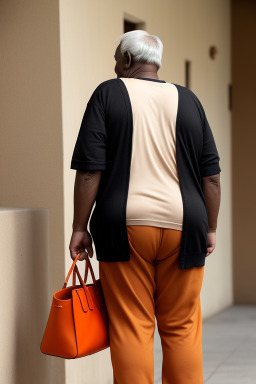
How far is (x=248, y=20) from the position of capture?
745cm

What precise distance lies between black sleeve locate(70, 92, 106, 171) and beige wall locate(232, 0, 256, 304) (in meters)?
5.09

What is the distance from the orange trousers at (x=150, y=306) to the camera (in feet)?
8.68

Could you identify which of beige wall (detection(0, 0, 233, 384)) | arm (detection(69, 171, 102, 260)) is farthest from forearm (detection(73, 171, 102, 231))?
beige wall (detection(0, 0, 233, 384))

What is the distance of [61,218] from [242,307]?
14.2ft

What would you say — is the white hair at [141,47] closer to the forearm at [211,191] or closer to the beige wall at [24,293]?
the forearm at [211,191]

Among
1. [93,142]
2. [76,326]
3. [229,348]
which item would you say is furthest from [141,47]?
[229,348]

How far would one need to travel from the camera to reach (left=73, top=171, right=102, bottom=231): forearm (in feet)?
8.56

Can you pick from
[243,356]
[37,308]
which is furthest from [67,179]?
[243,356]

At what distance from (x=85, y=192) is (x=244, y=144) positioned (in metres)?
5.10

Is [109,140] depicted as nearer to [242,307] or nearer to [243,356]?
[243,356]

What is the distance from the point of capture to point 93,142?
2574 millimetres

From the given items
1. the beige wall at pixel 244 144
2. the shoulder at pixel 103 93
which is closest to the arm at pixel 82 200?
the shoulder at pixel 103 93

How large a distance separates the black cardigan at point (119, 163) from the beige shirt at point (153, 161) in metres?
0.02

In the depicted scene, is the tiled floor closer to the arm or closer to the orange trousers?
the orange trousers
